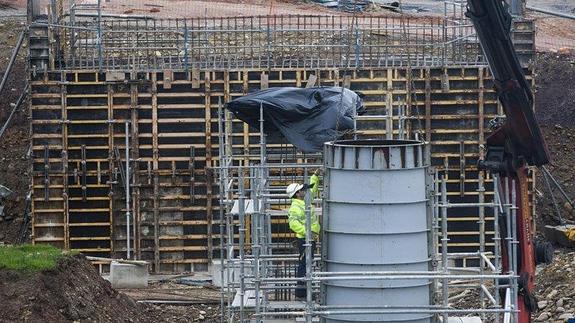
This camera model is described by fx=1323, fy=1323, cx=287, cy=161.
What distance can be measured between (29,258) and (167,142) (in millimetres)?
7463

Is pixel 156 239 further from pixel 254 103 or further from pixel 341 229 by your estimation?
pixel 341 229

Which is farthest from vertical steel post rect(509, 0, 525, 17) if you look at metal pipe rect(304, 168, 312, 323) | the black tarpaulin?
metal pipe rect(304, 168, 312, 323)

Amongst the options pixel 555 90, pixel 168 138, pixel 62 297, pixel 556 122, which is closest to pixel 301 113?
pixel 62 297

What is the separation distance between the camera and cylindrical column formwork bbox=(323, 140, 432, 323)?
15.6 m

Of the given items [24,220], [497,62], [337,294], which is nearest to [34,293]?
[337,294]

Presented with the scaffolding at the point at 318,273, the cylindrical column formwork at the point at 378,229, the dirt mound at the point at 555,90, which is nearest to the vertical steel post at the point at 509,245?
the scaffolding at the point at 318,273

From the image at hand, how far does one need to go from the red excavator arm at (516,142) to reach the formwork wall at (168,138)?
10.2 m

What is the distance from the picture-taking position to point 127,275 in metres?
25.8

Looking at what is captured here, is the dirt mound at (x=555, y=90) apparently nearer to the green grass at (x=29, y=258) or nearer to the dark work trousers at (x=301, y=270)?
the green grass at (x=29, y=258)

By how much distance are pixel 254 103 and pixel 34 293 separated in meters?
4.42

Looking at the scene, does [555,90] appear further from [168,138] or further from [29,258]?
[29,258]

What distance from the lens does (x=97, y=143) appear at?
28.3 meters

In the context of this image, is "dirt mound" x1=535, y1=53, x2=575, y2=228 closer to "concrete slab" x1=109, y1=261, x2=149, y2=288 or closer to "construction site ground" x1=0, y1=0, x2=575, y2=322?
"construction site ground" x1=0, y1=0, x2=575, y2=322

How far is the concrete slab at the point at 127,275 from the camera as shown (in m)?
25.8
